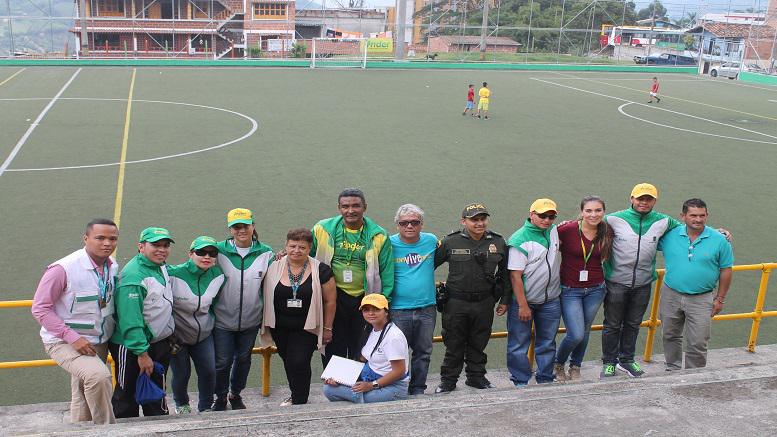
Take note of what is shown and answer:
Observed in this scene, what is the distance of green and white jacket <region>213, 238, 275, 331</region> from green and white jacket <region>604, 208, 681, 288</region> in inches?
130

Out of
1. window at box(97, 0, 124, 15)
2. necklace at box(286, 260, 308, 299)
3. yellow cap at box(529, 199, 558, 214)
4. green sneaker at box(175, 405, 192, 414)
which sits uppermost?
window at box(97, 0, 124, 15)

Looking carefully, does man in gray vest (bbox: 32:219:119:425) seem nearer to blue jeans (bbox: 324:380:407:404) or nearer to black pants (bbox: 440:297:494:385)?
blue jeans (bbox: 324:380:407:404)

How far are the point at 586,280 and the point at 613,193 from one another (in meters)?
10.1

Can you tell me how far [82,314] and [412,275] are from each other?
270cm

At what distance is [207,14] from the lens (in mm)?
66625

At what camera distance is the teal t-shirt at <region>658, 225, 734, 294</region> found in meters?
7.00

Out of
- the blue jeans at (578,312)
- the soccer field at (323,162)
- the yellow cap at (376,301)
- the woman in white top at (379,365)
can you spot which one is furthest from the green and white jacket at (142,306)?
the blue jeans at (578,312)

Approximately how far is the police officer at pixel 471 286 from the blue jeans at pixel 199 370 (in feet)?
6.78

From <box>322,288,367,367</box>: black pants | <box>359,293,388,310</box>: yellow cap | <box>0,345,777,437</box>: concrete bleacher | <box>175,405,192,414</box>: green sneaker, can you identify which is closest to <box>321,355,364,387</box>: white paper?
<box>322,288,367,367</box>: black pants

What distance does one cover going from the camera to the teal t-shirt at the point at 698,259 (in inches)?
276

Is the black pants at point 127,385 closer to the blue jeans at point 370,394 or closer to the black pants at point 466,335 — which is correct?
the blue jeans at point 370,394

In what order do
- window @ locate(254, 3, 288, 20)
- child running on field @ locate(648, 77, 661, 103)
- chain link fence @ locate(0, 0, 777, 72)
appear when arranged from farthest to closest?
window @ locate(254, 3, 288, 20)
chain link fence @ locate(0, 0, 777, 72)
child running on field @ locate(648, 77, 661, 103)

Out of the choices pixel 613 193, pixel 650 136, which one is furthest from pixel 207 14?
pixel 613 193

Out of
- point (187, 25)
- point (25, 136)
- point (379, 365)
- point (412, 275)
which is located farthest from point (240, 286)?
point (187, 25)
